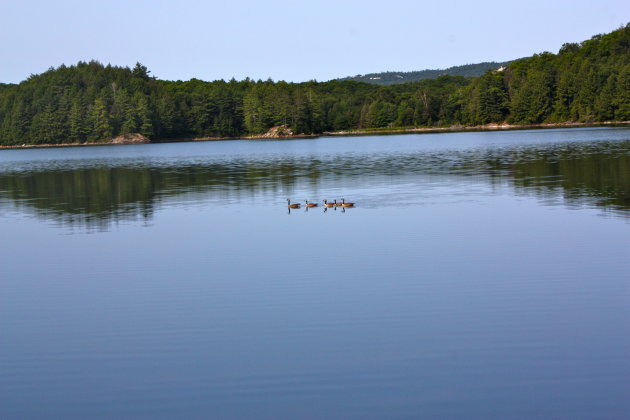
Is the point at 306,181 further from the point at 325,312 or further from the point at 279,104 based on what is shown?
the point at 279,104

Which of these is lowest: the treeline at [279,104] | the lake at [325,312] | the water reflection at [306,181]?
the lake at [325,312]

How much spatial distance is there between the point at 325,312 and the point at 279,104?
498ft

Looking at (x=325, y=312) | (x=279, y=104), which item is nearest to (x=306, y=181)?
(x=325, y=312)

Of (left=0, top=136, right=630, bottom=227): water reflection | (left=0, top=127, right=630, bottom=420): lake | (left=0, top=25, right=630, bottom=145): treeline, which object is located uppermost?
(left=0, top=25, right=630, bottom=145): treeline

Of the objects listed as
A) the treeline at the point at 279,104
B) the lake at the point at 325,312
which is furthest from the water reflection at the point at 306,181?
the treeline at the point at 279,104

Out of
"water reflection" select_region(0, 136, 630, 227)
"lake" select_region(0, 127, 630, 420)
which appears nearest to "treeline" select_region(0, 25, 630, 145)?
"water reflection" select_region(0, 136, 630, 227)

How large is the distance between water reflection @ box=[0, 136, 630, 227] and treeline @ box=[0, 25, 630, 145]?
3315 inches

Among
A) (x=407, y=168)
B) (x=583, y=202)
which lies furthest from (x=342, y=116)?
(x=583, y=202)

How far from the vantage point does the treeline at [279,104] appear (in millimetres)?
140375

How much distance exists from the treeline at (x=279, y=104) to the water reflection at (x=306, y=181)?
276ft

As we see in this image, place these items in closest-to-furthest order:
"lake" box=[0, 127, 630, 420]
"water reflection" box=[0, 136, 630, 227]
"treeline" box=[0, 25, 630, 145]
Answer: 1. "lake" box=[0, 127, 630, 420]
2. "water reflection" box=[0, 136, 630, 227]
3. "treeline" box=[0, 25, 630, 145]

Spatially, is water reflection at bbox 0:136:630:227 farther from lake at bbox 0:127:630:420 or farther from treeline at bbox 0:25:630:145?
treeline at bbox 0:25:630:145

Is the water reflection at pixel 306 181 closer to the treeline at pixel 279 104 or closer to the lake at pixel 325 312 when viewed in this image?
the lake at pixel 325 312

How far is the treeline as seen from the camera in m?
140
